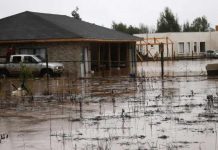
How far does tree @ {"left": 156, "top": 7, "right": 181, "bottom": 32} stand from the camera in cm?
10938

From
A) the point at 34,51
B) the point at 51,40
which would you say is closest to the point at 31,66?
the point at 51,40

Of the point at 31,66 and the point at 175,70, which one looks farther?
the point at 175,70

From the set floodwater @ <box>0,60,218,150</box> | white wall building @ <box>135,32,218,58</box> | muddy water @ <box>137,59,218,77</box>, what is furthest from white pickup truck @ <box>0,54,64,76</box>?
white wall building @ <box>135,32,218,58</box>

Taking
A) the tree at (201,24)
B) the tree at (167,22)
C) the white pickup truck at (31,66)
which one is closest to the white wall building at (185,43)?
the tree at (167,22)

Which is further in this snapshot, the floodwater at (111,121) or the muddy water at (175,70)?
the muddy water at (175,70)

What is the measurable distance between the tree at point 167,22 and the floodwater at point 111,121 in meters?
88.4

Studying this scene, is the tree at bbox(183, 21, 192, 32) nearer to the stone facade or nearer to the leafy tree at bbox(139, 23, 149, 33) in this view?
the leafy tree at bbox(139, 23, 149, 33)

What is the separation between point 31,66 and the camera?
121 ft

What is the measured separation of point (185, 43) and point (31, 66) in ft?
159

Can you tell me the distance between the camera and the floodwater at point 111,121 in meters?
11.0

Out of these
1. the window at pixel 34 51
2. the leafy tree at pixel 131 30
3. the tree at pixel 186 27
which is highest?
the tree at pixel 186 27

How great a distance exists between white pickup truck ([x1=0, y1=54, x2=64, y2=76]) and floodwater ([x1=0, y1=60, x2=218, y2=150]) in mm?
14770

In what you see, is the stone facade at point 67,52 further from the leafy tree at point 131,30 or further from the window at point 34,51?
the leafy tree at point 131,30

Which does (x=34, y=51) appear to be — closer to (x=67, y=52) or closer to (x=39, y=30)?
(x=39, y=30)
